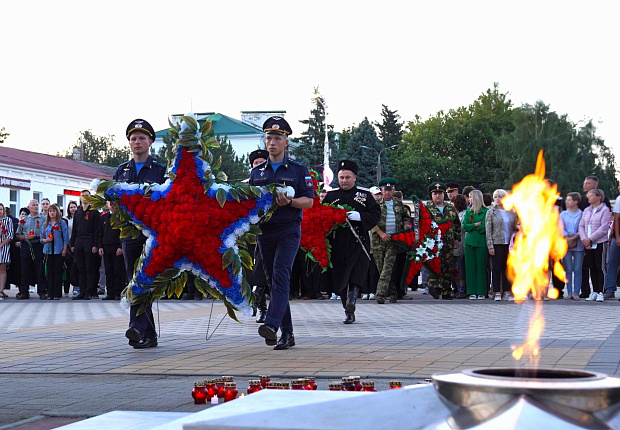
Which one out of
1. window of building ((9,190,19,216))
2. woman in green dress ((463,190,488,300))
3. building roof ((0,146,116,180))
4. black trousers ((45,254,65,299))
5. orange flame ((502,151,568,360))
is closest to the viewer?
orange flame ((502,151,568,360))

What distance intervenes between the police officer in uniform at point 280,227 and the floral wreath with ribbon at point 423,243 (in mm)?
8364

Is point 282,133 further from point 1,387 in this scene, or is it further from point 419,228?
point 419,228

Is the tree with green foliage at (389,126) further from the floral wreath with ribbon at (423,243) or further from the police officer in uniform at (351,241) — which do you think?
the police officer in uniform at (351,241)

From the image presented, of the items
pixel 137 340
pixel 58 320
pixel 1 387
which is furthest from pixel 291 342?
pixel 58 320

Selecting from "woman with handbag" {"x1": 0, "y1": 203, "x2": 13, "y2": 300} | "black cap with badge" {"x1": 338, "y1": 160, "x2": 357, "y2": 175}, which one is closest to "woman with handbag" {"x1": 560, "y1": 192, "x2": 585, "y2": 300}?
"black cap with badge" {"x1": 338, "y1": 160, "x2": 357, "y2": 175}

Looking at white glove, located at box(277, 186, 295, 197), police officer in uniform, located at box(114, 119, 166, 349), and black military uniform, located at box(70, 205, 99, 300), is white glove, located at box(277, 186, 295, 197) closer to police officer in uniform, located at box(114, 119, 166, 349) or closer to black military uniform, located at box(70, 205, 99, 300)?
police officer in uniform, located at box(114, 119, 166, 349)

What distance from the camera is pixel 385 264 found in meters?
17.5

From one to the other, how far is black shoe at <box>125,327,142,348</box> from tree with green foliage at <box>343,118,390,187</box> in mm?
70630

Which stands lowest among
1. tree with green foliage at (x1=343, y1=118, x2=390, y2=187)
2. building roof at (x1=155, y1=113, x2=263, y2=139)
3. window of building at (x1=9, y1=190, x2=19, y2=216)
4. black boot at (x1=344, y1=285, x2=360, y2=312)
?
black boot at (x1=344, y1=285, x2=360, y2=312)

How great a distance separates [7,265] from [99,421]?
18.7 meters

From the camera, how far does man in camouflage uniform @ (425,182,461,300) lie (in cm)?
1886

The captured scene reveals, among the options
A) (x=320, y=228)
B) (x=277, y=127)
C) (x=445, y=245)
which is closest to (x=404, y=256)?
(x=445, y=245)

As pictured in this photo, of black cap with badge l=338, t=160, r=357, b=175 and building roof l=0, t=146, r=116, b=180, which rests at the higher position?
building roof l=0, t=146, r=116, b=180

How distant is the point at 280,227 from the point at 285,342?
45.5 inches
